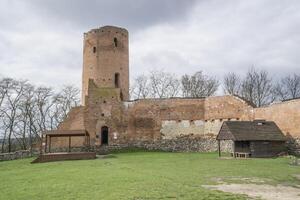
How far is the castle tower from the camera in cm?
3734

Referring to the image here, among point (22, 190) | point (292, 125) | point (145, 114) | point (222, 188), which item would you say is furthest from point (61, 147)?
point (222, 188)

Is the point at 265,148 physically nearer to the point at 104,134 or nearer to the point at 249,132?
the point at 249,132

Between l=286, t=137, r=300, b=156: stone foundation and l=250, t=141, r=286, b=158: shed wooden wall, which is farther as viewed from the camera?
l=286, t=137, r=300, b=156: stone foundation

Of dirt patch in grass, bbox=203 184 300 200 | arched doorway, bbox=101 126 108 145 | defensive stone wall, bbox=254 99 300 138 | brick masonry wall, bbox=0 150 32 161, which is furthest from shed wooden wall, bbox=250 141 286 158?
brick masonry wall, bbox=0 150 32 161

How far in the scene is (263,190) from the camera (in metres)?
11.5

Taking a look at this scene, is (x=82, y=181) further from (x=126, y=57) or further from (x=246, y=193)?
(x=126, y=57)

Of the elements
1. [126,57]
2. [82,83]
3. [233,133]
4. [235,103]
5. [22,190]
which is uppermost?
[126,57]

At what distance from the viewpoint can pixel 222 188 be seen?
11.9 metres

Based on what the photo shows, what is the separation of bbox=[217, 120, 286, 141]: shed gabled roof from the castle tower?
13.5m

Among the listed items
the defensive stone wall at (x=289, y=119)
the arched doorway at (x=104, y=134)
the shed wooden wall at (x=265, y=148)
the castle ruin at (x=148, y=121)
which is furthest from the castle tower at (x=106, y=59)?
the shed wooden wall at (x=265, y=148)

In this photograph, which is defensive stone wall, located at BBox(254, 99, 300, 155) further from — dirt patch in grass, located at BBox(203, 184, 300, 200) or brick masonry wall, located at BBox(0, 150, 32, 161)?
brick masonry wall, located at BBox(0, 150, 32, 161)

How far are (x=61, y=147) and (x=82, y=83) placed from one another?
8.38 m

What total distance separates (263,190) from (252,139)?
1455 centimetres

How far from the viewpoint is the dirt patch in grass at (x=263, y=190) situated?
10.4 m
